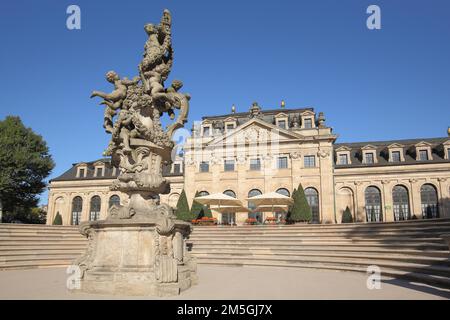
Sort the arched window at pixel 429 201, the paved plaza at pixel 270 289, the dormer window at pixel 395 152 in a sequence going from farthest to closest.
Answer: the dormer window at pixel 395 152 < the arched window at pixel 429 201 < the paved plaza at pixel 270 289

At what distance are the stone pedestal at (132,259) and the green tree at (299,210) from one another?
23.1 m

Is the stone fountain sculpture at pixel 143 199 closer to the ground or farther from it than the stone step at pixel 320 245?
farther from it

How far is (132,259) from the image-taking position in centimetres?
859

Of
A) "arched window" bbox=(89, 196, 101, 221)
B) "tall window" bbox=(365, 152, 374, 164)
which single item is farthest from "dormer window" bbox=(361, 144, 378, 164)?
"arched window" bbox=(89, 196, 101, 221)

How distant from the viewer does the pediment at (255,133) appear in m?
43.1

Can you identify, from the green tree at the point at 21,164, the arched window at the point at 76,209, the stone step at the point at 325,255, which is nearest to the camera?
the stone step at the point at 325,255

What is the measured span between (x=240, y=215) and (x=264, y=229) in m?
19.2

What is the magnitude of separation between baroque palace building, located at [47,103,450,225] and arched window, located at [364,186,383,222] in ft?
0.37

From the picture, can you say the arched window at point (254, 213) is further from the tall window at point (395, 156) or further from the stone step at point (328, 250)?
the stone step at point (328, 250)

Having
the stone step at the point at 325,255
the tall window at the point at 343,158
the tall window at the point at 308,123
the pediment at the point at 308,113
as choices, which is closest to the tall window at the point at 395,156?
the tall window at the point at 343,158

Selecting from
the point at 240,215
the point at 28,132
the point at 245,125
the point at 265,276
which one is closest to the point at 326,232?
the point at 265,276

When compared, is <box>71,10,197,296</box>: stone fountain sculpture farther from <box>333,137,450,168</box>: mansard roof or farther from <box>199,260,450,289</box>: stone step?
<box>333,137,450,168</box>: mansard roof

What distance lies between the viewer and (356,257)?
14.9m
